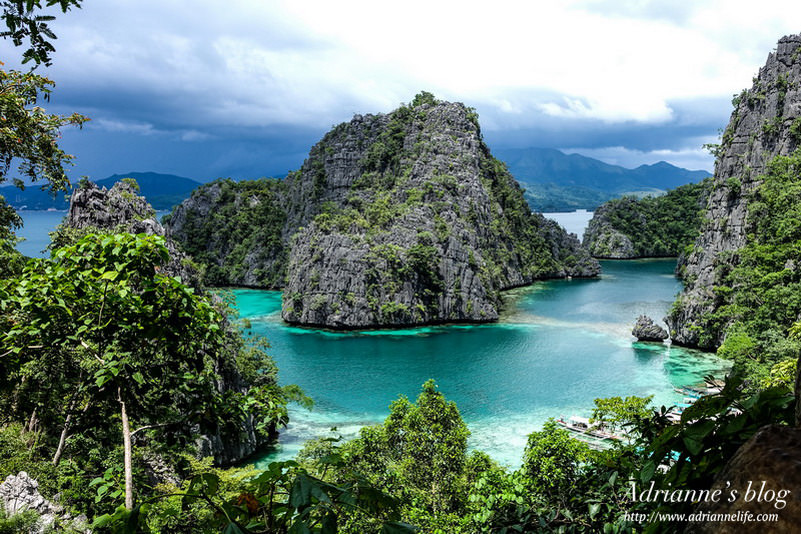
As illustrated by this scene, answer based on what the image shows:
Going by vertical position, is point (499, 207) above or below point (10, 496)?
above

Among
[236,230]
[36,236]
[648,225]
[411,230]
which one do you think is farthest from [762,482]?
[648,225]

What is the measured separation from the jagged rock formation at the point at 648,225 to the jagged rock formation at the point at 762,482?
90076 mm

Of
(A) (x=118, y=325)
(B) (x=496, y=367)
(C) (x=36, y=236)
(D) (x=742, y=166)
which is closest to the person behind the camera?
(A) (x=118, y=325)

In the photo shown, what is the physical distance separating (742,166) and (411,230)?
27269 millimetres

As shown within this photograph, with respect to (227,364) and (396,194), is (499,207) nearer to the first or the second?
(396,194)

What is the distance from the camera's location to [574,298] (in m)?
51.1

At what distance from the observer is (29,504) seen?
20.9ft

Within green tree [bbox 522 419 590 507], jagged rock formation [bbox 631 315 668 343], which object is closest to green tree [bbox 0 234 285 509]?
green tree [bbox 522 419 590 507]

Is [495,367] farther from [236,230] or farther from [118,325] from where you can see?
[236,230]

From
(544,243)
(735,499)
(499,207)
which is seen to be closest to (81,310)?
(735,499)

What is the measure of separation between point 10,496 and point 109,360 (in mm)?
4857

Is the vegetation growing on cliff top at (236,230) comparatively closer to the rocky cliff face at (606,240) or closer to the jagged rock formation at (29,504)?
the rocky cliff face at (606,240)

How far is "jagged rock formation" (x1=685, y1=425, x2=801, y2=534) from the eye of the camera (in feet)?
5.29

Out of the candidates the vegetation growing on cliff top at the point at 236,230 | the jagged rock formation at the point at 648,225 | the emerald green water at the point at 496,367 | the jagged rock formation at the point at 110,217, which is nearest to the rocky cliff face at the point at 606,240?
the jagged rock formation at the point at 648,225
